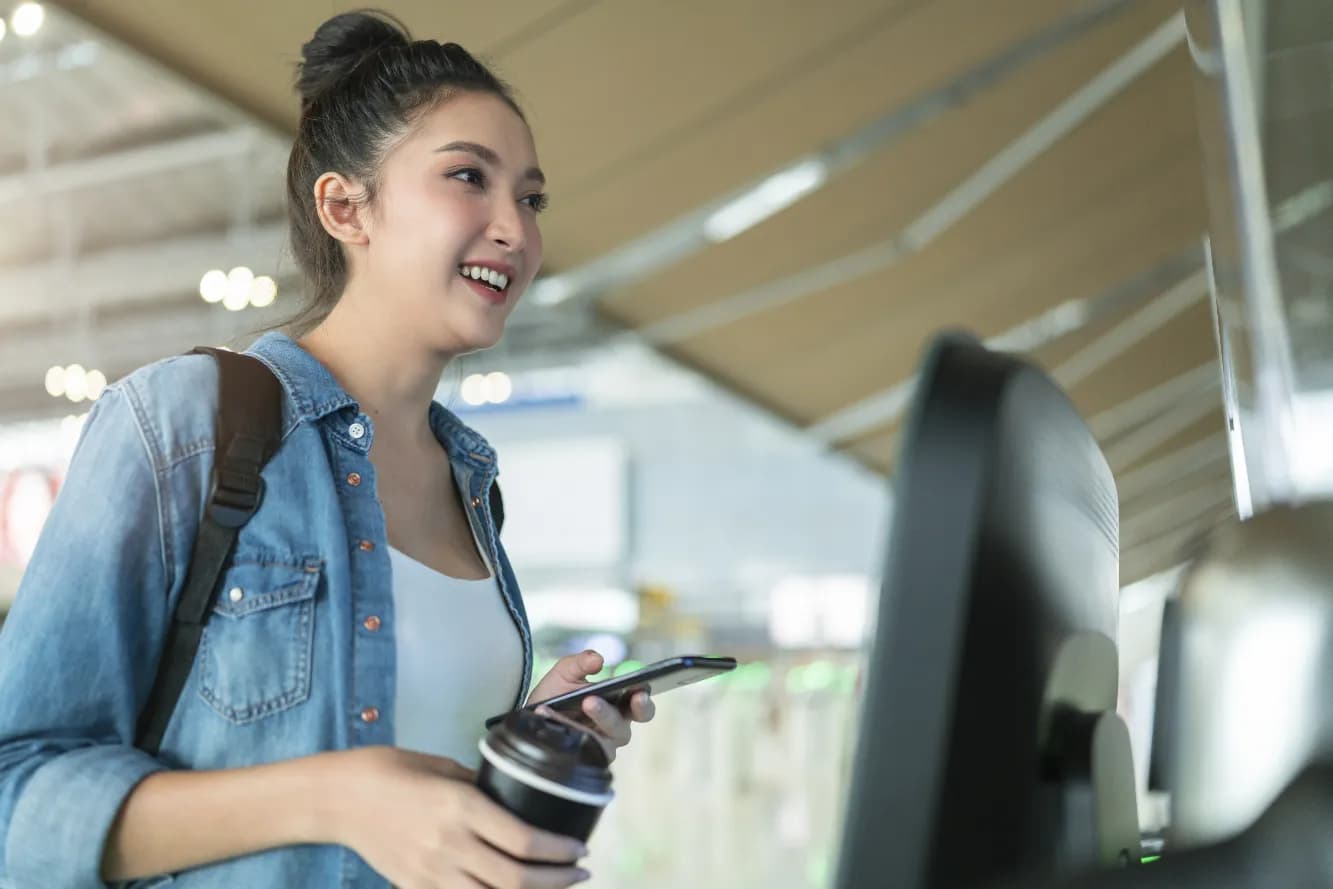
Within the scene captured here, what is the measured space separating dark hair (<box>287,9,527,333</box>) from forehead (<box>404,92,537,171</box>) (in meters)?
0.02

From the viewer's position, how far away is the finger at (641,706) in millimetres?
1076

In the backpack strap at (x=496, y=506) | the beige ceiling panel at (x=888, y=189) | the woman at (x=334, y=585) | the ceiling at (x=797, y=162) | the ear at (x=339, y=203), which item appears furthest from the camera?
the beige ceiling panel at (x=888, y=189)

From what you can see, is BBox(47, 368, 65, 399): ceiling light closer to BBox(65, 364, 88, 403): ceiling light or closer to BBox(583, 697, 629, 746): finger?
BBox(65, 364, 88, 403): ceiling light

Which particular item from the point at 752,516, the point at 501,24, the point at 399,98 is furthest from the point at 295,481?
the point at 752,516

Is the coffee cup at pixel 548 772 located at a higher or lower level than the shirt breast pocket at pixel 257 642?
lower

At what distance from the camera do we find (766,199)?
5113 mm

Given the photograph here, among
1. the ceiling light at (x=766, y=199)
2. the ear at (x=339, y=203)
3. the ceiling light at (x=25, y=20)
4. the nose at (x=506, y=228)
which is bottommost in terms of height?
the nose at (x=506, y=228)

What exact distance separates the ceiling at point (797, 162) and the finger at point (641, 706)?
2.63 feet

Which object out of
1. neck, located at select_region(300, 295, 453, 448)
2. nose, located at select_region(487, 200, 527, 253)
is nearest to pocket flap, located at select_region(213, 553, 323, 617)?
neck, located at select_region(300, 295, 453, 448)

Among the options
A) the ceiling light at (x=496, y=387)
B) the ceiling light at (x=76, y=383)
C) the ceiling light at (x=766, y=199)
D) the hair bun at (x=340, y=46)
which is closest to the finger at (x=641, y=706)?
the hair bun at (x=340, y=46)

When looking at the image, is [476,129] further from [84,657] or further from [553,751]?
[553,751]

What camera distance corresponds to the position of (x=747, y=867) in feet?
14.8

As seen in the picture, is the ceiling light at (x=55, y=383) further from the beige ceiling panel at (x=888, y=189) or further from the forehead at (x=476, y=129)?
the forehead at (x=476, y=129)

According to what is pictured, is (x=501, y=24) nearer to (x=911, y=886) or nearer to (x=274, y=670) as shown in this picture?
(x=274, y=670)
